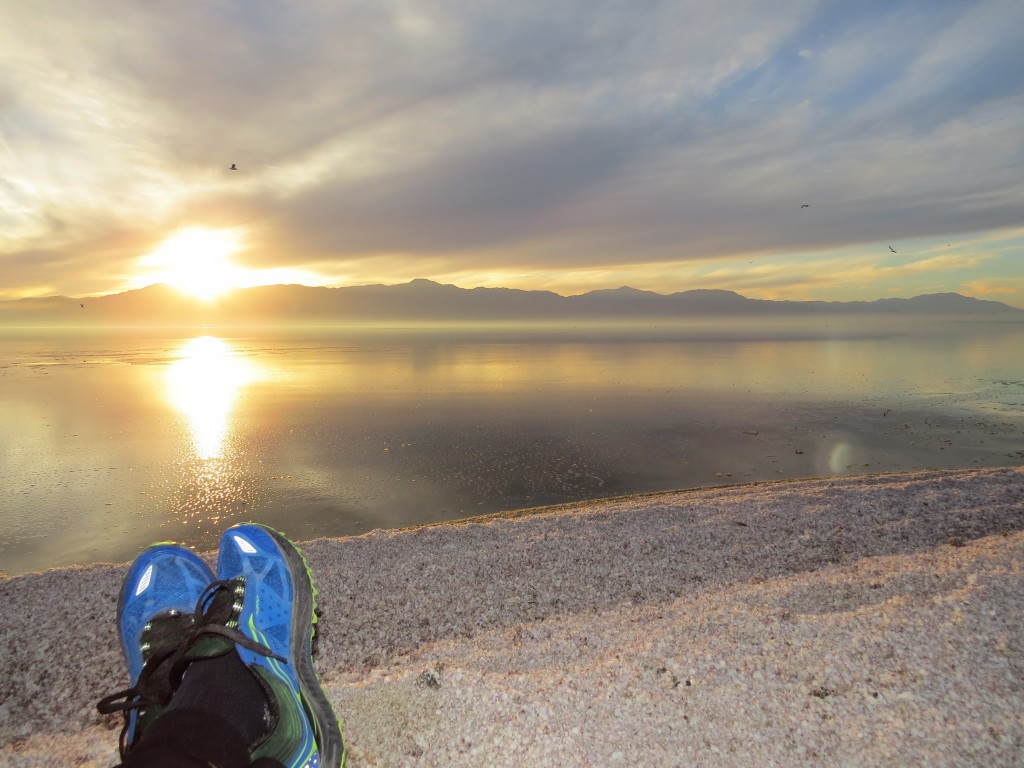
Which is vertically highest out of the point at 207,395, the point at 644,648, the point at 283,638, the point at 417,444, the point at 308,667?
the point at 283,638

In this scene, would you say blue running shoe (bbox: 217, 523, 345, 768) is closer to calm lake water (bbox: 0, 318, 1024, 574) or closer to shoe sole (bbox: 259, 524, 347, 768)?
shoe sole (bbox: 259, 524, 347, 768)

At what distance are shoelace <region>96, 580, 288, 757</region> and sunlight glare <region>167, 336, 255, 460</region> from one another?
17.0 meters

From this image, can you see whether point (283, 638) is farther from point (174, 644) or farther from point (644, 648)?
point (644, 648)

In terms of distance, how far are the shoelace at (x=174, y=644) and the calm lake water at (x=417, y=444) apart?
836cm

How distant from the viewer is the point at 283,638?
3.29 meters

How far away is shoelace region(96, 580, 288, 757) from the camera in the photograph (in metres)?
2.66

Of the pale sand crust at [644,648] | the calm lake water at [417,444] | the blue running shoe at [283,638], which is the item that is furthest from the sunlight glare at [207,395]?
the blue running shoe at [283,638]

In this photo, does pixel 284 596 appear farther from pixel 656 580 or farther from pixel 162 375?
pixel 162 375

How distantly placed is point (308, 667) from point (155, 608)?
1.12 metres

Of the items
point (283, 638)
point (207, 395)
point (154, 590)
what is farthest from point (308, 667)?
point (207, 395)

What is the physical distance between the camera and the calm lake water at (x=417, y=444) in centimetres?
1284

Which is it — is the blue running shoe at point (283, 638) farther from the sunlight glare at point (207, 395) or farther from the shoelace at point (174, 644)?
the sunlight glare at point (207, 395)

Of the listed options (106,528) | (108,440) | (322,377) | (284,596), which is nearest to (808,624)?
(284,596)

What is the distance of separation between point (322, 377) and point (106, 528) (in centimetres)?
3137
